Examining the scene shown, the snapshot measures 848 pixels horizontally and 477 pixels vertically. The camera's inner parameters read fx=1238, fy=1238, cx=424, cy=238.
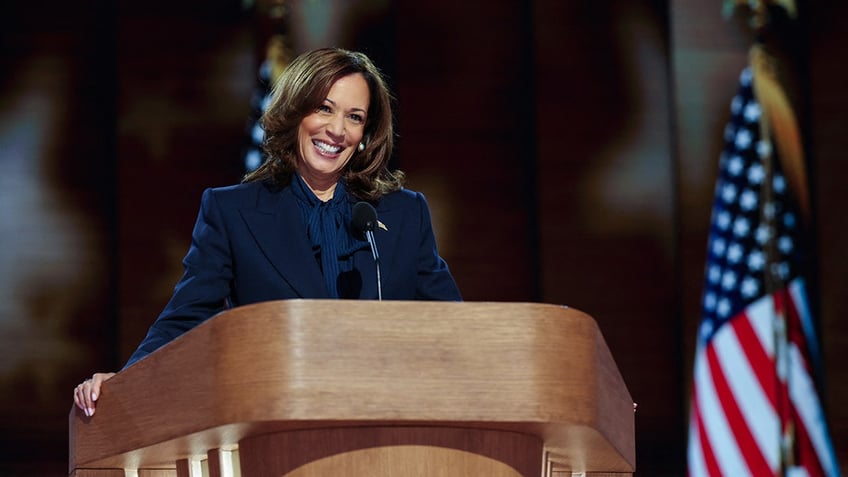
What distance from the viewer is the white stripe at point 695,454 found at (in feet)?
16.4

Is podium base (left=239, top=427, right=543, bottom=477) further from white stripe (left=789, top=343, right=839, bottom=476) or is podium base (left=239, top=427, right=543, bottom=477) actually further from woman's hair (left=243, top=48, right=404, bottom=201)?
white stripe (left=789, top=343, right=839, bottom=476)

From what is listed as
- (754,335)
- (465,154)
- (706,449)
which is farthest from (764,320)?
(465,154)

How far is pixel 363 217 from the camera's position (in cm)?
220

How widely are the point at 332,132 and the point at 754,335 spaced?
3.17 m

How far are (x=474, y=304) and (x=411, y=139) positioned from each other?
4.03 meters

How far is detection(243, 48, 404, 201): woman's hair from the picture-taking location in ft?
8.01

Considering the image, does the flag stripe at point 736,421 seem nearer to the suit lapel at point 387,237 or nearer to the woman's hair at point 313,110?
the woman's hair at point 313,110

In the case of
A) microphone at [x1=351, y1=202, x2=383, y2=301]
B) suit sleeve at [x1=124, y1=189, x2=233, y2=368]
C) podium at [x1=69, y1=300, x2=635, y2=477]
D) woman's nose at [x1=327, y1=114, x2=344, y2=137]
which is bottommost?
podium at [x1=69, y1=300, x2=635, y2=477]

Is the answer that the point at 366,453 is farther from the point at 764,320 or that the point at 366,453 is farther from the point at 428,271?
the point at 764,320

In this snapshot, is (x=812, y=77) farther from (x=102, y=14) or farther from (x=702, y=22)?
(x=102, y=14)

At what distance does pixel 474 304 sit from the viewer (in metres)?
1.63

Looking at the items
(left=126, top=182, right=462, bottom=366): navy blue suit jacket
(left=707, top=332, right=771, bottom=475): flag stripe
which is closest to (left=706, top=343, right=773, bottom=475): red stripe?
(left=707, top=332, right=771, bottom=475): flag stripe

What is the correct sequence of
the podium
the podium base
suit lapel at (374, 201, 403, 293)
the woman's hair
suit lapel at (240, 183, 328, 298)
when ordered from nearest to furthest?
1. the podium
2. the podium base
3. suit lapel at (240, 183, 328, 298)
4. suit lapel at (374, 201, 403, 293)
5. the woman's hair

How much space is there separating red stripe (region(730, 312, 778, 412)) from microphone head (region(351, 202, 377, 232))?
3.26 m
